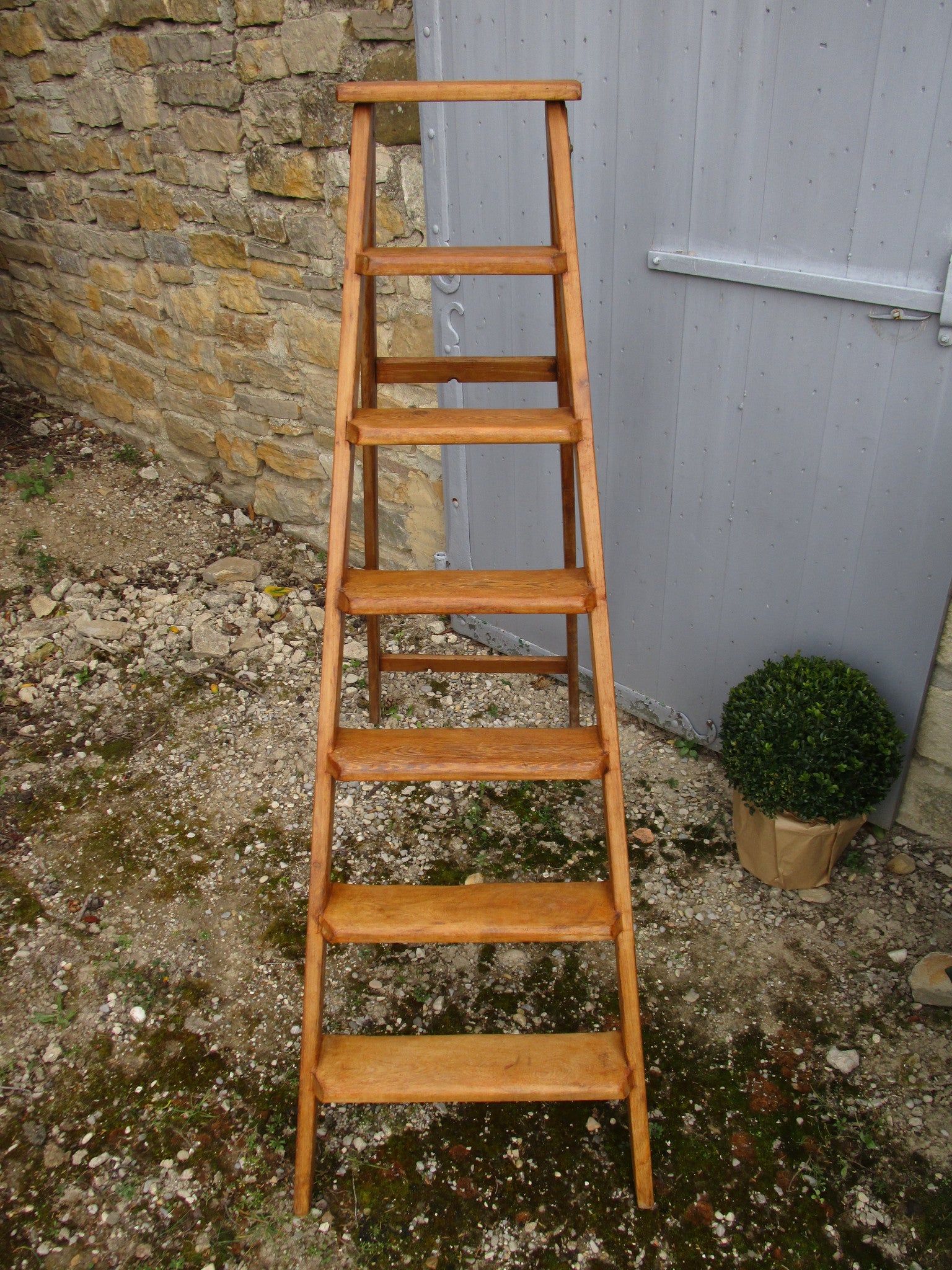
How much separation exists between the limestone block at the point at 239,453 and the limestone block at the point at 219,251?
2.36 feet

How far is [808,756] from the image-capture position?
2.34 metres

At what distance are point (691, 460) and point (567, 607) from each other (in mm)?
1050

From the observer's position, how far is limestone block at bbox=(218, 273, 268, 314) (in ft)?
12.1

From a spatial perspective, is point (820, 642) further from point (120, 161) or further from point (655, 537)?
point (120, 161)

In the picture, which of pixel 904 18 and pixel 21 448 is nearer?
pixel 904 18

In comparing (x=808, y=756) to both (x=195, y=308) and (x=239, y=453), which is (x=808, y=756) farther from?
(x=195, y=308)

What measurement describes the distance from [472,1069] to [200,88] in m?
3.41

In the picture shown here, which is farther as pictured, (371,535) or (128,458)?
(128,458)

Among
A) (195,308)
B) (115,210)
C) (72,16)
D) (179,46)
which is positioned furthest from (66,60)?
(195,308)

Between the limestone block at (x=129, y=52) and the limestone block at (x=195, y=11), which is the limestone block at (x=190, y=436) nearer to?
the limestone block at (x=129, y=52)

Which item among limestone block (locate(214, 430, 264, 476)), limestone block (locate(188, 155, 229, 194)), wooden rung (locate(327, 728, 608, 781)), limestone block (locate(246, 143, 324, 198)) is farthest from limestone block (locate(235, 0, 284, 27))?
wooden rung (locate(327, 728, 608, 781))

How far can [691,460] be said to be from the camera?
2674mm

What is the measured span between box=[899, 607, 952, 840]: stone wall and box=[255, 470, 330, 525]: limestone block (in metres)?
2.43

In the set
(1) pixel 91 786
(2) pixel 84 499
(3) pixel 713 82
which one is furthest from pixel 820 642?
(2) pixel 84 499
